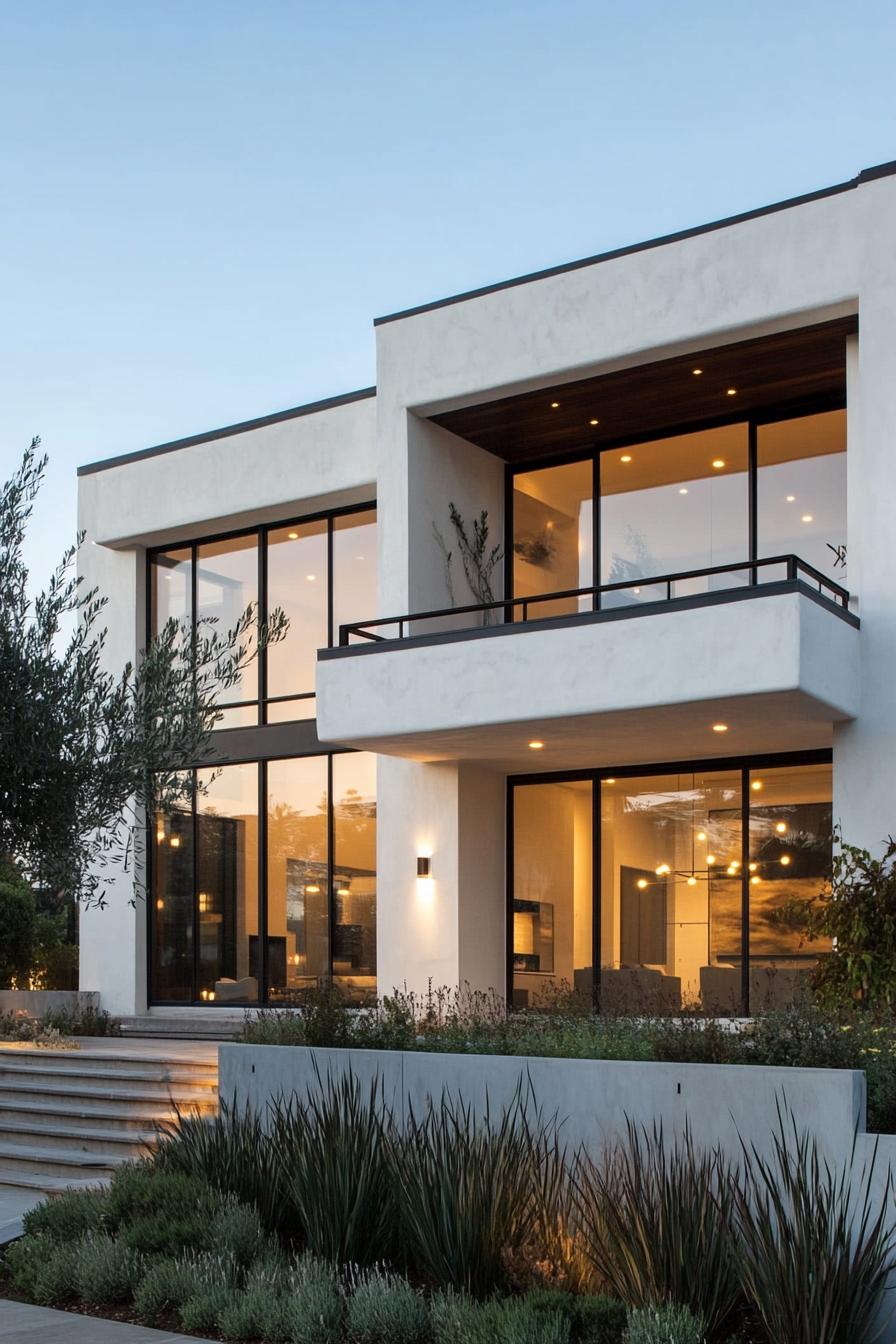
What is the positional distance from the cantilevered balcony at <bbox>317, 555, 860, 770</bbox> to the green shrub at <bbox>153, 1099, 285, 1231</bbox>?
17.4ft

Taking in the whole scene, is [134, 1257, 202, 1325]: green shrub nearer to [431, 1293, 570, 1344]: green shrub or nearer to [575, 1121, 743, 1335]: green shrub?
[431, 1293, 570, 1344]: green shrub

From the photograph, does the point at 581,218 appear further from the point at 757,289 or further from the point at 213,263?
the point at 213,263

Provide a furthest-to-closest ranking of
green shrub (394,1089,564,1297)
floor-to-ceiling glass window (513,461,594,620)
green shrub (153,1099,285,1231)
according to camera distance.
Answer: floor-to-ceiling glass window (513,461,594,620) → green shrub (153,1099,285,1231) → green shrub (394,1089,564,1297)

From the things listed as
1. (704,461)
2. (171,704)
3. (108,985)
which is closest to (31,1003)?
(108,985)

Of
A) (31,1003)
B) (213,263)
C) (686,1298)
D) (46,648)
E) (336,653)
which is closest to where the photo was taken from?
(686,1298)

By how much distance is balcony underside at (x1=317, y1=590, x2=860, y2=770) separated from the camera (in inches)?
483

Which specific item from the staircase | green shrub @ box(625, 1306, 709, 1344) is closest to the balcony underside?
the staircase

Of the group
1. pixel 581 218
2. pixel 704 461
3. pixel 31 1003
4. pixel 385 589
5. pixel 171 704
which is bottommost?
pixel 31 1003

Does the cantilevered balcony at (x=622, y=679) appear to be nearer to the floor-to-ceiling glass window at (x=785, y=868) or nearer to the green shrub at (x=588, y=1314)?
the floor-to-ceiling glass window at (x=785, y=868)

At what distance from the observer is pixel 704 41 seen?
1552 cm

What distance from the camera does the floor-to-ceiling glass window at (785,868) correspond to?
47.5 feet

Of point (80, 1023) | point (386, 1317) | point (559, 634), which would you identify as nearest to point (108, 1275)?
point (386, 1317)

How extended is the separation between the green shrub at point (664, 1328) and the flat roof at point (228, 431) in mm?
12406

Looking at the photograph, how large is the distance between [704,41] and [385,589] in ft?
22.6
